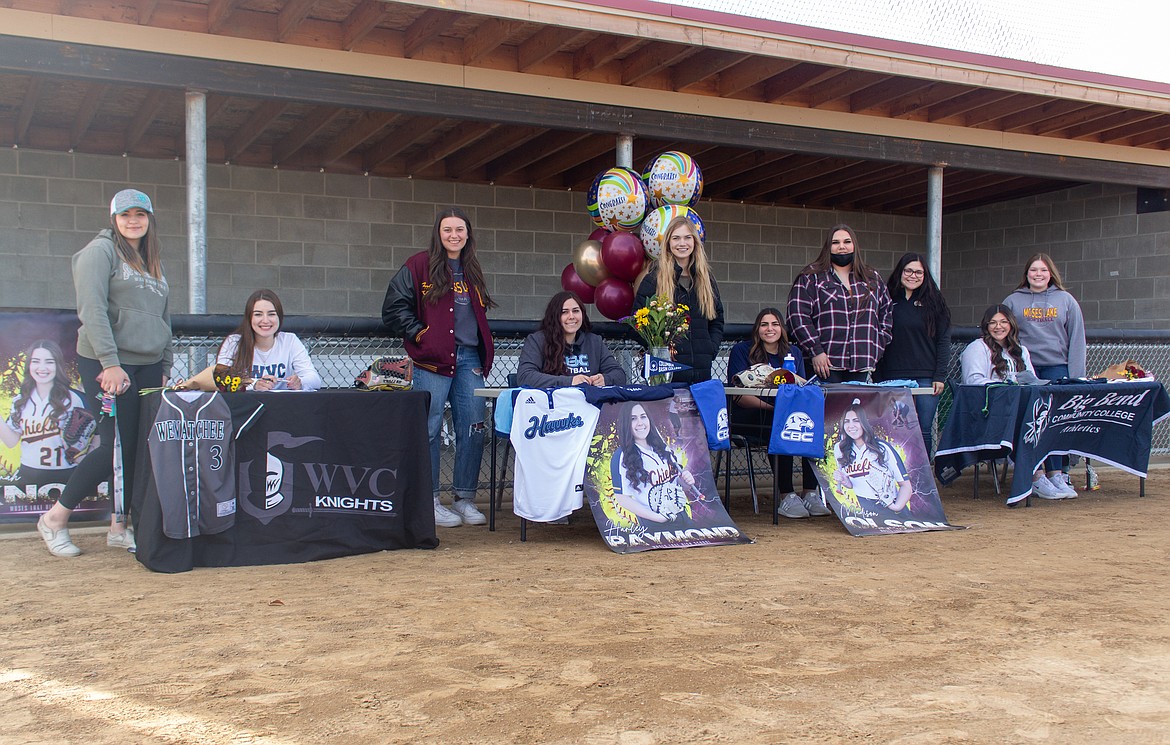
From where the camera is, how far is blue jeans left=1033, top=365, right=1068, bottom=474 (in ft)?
21.9

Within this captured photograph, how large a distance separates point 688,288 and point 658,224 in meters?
0.99

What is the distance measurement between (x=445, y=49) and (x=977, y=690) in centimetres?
546

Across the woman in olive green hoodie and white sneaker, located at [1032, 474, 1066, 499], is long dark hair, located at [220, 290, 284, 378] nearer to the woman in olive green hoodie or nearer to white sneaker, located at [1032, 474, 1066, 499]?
the woman in olive green hoodie

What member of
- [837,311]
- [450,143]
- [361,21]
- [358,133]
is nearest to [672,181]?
[837,311]

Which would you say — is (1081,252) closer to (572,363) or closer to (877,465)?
(877,465)

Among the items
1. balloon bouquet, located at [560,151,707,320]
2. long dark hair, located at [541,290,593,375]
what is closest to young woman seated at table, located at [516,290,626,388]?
long dark hair, located at [541,290,593,375]

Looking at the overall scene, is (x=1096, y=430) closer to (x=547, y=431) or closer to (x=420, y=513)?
(x=547, y=431)

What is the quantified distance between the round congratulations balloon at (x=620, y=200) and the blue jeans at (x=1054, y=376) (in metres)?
2.92

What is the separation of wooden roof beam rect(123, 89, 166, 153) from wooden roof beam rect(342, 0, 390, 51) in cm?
182

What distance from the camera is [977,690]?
2.70 metres

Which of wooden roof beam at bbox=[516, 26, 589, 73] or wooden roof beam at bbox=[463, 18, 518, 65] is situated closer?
wooden roof beam at bbox=[463, 18, 518, 65]

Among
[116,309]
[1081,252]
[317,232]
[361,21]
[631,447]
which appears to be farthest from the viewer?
[1081,252]

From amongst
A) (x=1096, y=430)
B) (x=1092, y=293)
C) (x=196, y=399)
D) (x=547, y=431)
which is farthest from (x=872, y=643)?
(x=1092, y=293)

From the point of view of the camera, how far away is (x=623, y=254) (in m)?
6.33
